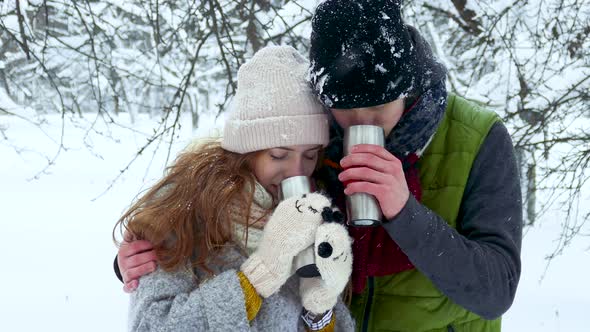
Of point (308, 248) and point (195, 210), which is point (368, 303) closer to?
point (308, 248)

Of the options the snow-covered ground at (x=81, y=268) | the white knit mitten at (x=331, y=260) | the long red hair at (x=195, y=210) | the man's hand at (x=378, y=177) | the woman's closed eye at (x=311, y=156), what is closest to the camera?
the man's hand at (x=378, y=177)

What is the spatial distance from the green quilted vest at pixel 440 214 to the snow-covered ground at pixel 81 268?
38.9 inches

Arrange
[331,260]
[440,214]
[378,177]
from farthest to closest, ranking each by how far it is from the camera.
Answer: [440,214], [331,260], [378,177]

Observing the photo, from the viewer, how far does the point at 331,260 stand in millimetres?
1632

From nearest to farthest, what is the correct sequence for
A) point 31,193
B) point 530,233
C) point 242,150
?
point 242,150 < point 530,233 < point 31,193

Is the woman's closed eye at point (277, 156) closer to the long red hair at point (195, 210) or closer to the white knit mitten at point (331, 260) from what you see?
the long red hair at point (195, 210)

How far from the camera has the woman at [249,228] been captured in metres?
1.66

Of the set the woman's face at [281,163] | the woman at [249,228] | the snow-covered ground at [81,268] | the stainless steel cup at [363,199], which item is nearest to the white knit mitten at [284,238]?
the woman at [249,228]

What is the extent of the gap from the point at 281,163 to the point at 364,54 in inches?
19.9

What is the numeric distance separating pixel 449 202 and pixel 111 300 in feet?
19.8

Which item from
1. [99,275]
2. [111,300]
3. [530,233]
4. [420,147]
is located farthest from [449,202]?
[530,233]

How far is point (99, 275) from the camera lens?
7.80m

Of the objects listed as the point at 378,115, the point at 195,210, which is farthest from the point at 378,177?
the point at 195,210

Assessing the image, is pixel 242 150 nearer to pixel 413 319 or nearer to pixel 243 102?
pixel 243 102
